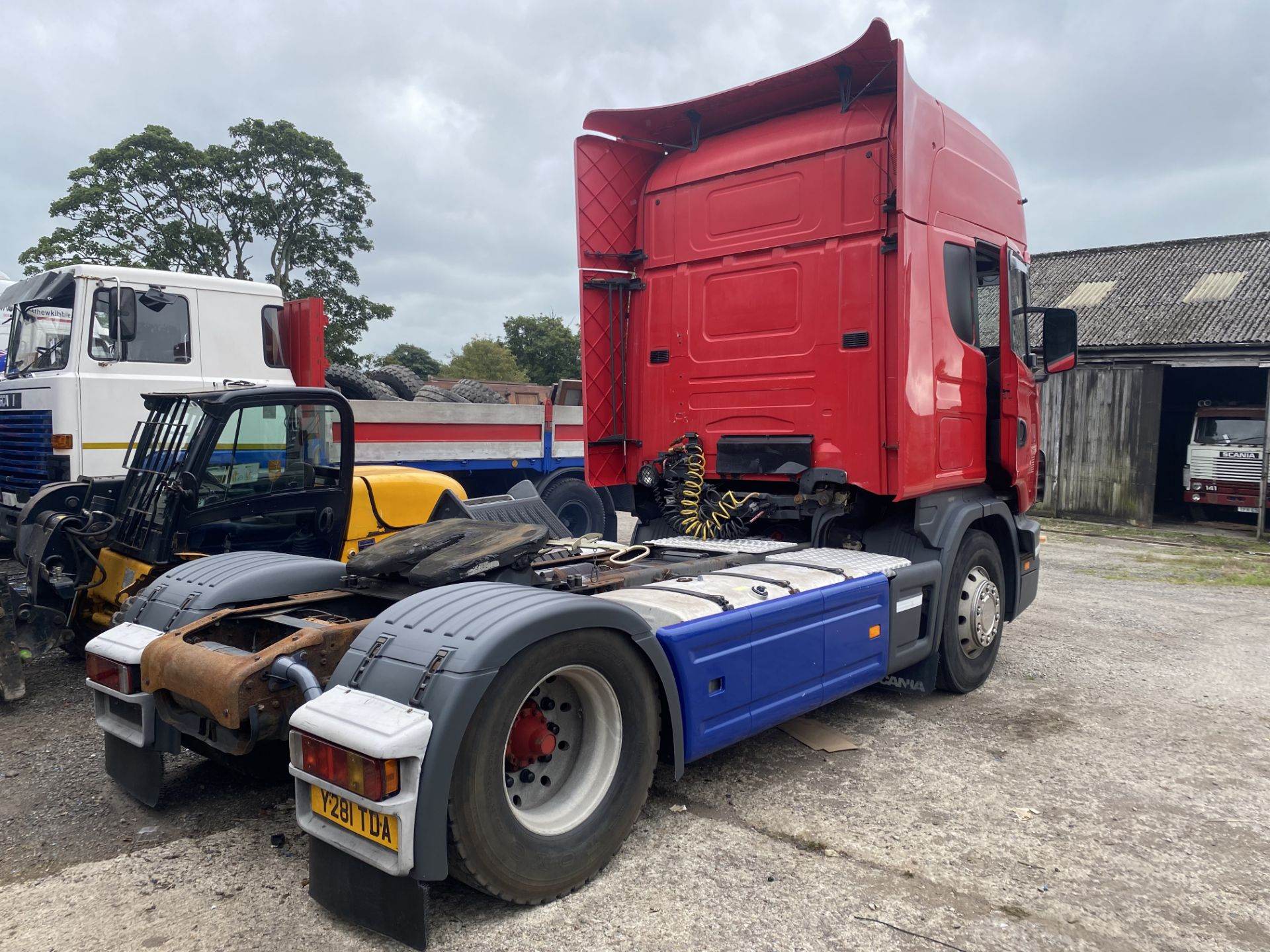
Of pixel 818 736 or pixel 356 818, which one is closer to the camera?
pixel 356 818

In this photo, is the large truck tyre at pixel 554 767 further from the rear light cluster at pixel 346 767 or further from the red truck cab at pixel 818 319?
the red truck cab at pixel 818 319

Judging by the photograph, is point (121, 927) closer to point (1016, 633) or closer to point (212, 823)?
point (212, 823)

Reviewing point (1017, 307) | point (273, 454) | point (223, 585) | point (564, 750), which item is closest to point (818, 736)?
point (564, 750)

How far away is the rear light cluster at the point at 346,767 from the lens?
7.84 feet

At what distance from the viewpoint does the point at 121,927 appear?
8.87 feet

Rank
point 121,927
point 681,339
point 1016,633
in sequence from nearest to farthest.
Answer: point 121,927 → point 681,339 → point 1016,633

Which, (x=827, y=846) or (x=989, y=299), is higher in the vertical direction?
(x=989, y=299)

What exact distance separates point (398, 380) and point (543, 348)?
46011mm

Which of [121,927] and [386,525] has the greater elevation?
[386,525]

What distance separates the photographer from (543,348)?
56469 mm

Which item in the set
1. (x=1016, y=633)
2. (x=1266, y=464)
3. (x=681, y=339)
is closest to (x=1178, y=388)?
(x=1266, y=464)

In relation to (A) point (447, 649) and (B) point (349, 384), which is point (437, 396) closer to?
(B) point (349, 384)

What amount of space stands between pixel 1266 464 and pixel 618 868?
632 inches

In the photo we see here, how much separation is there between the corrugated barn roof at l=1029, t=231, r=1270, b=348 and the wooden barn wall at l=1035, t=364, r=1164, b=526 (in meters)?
0.78
